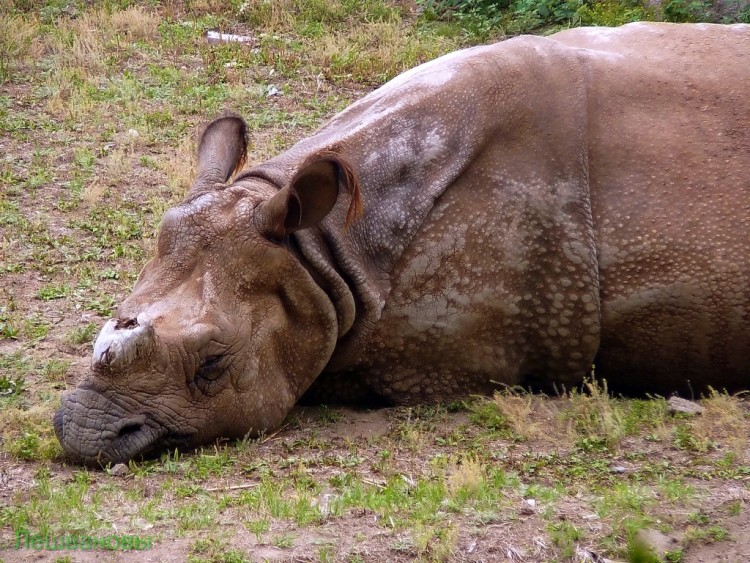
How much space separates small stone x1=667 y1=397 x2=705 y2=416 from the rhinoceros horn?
113 inches

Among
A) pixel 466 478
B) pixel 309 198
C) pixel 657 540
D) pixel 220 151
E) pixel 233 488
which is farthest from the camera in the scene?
pixel 220 151

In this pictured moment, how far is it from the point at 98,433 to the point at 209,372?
2.18 feet

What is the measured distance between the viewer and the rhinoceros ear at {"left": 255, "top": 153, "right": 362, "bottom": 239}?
6430 mm

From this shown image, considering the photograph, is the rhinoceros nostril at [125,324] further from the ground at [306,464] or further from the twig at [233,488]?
the twig at [233,488]

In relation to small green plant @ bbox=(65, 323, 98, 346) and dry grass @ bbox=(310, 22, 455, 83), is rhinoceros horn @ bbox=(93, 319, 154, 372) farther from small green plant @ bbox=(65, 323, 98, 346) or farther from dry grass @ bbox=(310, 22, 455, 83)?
dry grass @ bbox=(310, 22, 455, 83)

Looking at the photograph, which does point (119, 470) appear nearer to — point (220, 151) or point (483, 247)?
point (220, 151)

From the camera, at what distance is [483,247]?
6.96m

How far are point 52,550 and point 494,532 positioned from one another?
183cm

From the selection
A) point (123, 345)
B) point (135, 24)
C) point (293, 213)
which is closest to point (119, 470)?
point (123, 345)

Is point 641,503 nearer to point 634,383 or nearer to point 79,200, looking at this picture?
point 634,383

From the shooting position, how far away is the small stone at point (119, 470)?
6.09 metres

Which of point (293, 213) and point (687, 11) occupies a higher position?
point (687, 11)

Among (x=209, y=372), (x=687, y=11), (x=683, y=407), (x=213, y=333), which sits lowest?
(x=683, y=407)

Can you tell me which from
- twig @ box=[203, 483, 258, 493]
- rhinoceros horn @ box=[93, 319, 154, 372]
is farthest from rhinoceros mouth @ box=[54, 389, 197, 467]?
twig @ box=[203, 483, 258, 493]
